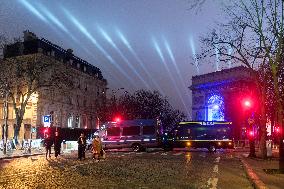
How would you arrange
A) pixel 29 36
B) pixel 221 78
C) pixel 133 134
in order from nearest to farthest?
pixel 133 134 < pixel 29 36 < pixel 221 78

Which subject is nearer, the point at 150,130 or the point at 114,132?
the point at 150,130

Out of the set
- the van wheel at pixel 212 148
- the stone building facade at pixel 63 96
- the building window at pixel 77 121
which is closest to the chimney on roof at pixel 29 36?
the stone building facade at pixel 63 96

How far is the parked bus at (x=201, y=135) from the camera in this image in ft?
140

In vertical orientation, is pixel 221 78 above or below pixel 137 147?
above

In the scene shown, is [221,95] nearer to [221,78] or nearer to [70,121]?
[221,78]

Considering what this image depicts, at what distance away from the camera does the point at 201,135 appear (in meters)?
43.5

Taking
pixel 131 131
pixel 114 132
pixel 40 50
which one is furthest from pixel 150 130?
pixel 40 50

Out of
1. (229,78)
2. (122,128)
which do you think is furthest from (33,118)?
(229,78)

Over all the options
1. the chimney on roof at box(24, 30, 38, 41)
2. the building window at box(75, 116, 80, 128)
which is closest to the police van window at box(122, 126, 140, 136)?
the chimney on roof at box(24, 30, 38, 41)

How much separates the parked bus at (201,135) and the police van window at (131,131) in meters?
5.02

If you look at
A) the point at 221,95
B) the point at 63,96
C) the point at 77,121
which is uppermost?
the point at 221,95

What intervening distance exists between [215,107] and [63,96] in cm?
3996

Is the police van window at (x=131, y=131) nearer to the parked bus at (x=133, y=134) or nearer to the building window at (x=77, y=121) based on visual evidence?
the parked bus at (x=133, y=134)

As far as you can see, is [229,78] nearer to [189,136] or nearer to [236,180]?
[189,136]
